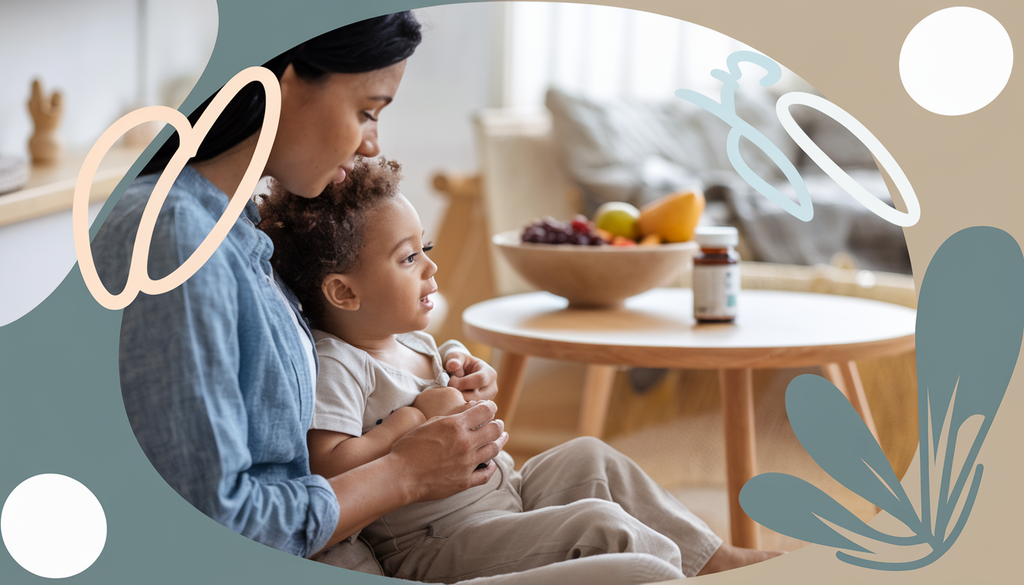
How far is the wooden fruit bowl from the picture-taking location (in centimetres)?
133

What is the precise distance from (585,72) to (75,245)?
2814mm

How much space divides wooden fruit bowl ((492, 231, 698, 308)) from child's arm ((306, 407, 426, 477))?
649 millimetres

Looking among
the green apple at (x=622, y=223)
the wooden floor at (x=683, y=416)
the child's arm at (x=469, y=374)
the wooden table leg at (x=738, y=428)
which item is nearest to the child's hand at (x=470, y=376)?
the child's arm at (x=469, y=374)

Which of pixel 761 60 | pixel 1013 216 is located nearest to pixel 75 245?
pixel 761 60

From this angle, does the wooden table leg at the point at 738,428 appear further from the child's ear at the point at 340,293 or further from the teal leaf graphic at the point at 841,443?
the child's ear at the point at 340,293

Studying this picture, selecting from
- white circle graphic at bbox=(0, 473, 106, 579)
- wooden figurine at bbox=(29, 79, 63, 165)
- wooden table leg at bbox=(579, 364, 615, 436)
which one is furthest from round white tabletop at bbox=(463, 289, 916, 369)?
wooden figurine at bbox=(29, 79, 63, 165)

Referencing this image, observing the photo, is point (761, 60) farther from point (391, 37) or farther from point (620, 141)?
point (620, 141)

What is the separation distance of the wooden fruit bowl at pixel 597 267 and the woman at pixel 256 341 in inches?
25.4

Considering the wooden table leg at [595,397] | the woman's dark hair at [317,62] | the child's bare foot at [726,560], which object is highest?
the woman's dark hair at [317,62]

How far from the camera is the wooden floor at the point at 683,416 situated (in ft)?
6.15

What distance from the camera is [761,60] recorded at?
0.79 meters

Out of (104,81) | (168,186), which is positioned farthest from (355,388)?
(104,81)

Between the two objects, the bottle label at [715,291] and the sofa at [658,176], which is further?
the sofa at [658,176]

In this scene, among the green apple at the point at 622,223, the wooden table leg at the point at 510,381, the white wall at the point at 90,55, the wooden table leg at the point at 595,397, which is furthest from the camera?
the wooden table leg at the point at 595,397
